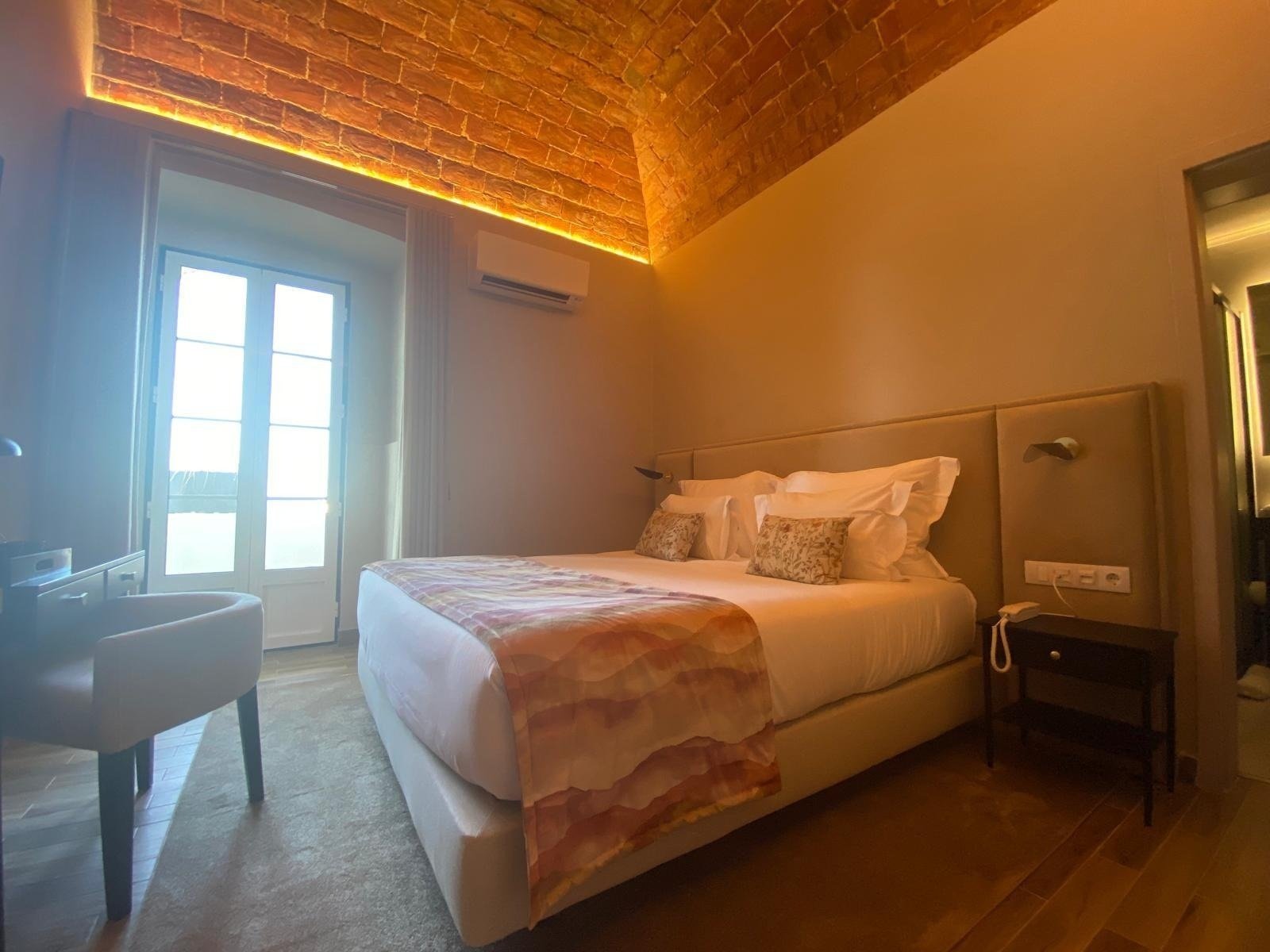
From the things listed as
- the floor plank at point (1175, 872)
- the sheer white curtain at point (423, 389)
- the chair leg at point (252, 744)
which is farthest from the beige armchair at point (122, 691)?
the floor plank at point (1175, 872)

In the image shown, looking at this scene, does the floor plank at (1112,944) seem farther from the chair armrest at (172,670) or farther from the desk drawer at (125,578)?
the desk drawer at (125,578)

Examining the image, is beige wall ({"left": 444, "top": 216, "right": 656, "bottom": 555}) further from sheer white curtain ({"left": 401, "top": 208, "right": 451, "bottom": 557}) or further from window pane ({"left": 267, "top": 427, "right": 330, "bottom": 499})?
window pane ({"left": 267, "top": 427, "right": 330, "bottom": 499})

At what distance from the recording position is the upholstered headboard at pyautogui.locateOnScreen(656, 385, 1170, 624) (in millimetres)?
1852

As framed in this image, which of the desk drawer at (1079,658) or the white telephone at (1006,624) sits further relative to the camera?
the white telephone at (1006,624)

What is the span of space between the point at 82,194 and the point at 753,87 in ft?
11.4

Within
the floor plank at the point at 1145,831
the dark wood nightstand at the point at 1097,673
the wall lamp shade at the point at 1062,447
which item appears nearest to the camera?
the floor plank at the point at 1145,831

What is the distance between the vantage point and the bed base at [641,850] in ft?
3.23

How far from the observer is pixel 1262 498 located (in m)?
3.04

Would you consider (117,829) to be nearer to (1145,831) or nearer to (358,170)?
(1145,831)

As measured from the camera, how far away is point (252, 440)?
149 inches

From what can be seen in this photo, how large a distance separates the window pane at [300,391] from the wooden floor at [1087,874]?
256 centimetres

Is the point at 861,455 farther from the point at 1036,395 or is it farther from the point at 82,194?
the point at 82,194

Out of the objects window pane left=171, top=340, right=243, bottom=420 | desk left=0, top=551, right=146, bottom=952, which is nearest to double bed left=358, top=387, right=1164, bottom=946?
desk left=0, top=551, right=146, bottom=952

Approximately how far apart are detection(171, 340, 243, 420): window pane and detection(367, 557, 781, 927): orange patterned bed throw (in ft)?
10.9
